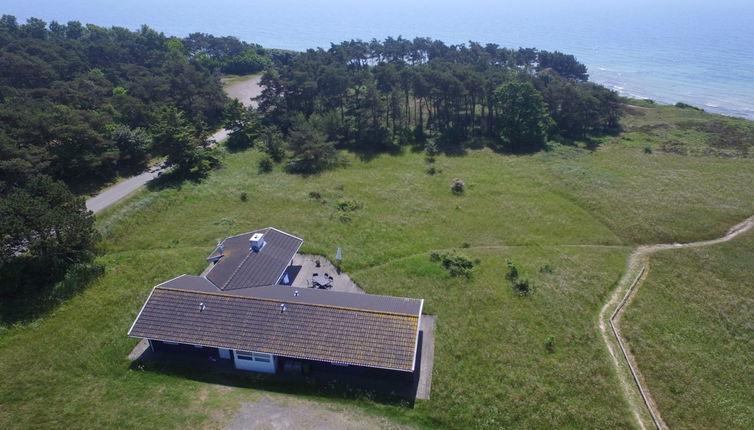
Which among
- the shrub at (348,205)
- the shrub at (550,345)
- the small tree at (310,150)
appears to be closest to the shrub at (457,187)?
the shrub at (348,205)

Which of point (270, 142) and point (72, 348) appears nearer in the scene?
point (72, 348)

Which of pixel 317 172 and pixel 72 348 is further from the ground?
pixel 317 172

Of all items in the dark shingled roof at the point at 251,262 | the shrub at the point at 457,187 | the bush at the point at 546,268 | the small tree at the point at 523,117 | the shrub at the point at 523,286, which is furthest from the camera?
the small tree at the point at 523,117

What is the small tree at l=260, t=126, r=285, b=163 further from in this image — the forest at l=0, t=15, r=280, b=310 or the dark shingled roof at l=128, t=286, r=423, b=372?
the dark shingled roof at l=128, t=286, r=423, b=372

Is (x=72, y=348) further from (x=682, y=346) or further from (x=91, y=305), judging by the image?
(x=682, y=346)

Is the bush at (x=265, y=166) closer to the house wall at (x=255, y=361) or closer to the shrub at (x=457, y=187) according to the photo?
the shrub at (x=457, y=187)

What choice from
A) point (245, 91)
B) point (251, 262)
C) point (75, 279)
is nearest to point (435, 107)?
point (245, 91)

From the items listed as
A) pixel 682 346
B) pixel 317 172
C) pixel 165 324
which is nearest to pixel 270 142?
pixel 317 172
